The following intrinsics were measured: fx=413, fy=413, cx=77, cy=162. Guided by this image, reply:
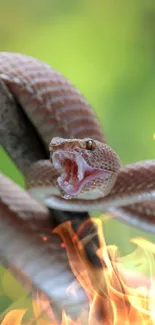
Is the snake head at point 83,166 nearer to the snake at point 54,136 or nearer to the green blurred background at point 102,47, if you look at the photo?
the snake at point 54,136

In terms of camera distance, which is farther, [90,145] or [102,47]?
[102,47]

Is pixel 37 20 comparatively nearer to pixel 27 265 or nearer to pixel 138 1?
pixel 138 1

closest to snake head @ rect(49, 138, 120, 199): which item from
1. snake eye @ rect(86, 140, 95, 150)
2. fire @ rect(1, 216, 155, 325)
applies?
snake eye @ rect(86, 140, 95, 150)

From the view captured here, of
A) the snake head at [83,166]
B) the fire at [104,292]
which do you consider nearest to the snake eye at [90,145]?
the snake head at [83,166]

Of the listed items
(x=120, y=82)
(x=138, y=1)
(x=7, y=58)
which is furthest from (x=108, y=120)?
(x=7, y=58)

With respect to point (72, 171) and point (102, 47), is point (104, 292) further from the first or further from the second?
point (102, 47)

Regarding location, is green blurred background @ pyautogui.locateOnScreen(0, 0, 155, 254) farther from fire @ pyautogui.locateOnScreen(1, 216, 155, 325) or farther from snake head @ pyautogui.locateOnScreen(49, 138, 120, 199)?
snake head @ pyautogui.locateOnScreen(49, 138, 120, 199)

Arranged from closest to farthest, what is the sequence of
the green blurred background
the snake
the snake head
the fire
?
the snake head
the snake
the fire
the green blurred background

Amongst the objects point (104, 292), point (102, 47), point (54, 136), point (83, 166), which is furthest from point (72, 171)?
point (102, 47)
